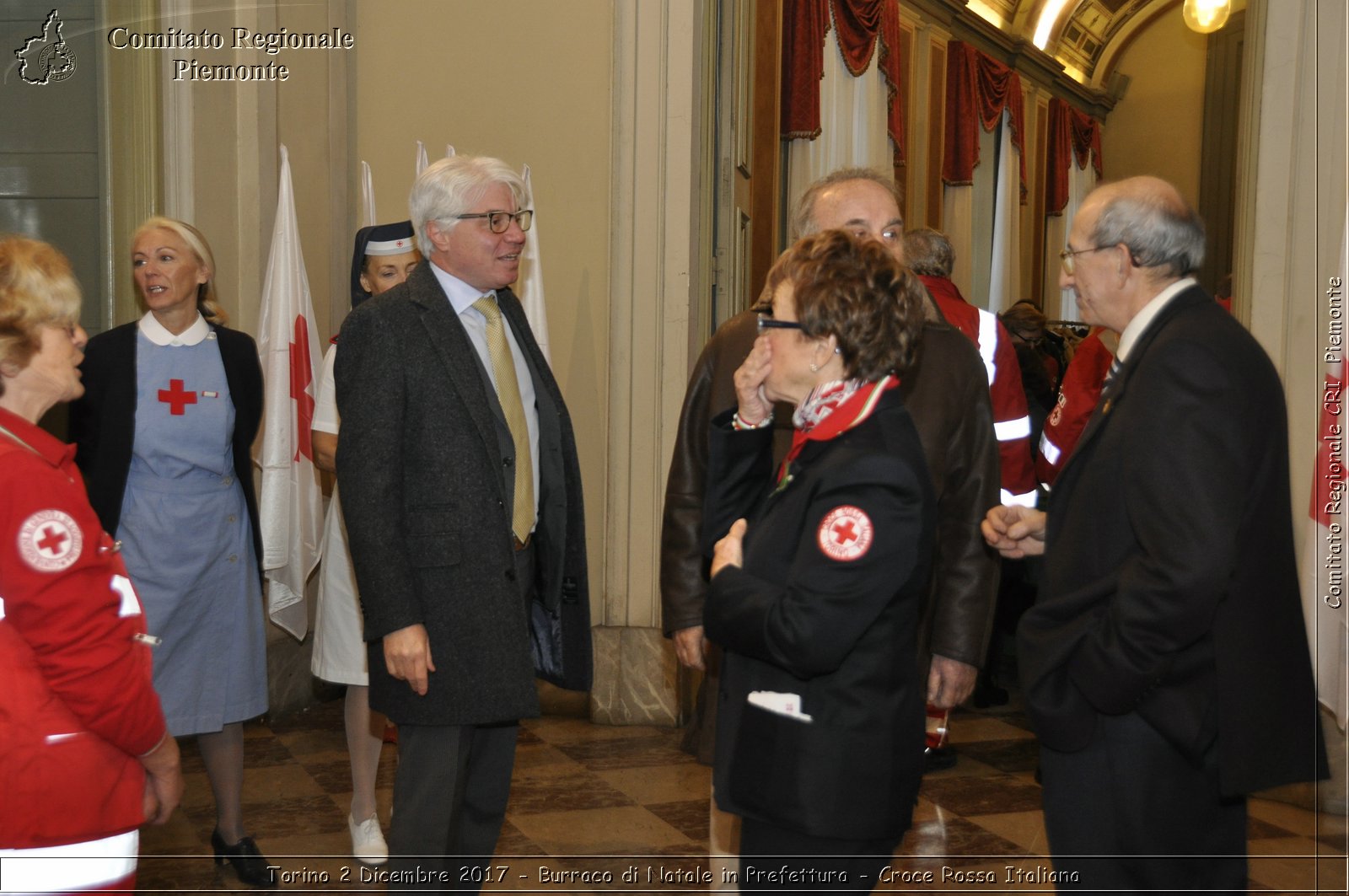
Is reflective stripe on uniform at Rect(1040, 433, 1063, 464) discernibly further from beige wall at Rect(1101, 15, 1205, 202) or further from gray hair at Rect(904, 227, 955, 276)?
beige wall at Rect(1101, 15, 1205, 202)

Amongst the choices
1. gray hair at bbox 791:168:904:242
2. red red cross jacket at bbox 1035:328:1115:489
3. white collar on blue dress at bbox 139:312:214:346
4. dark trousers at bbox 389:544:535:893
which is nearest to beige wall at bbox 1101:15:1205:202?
red red cross jacket at bbox 1035:328:1115:489

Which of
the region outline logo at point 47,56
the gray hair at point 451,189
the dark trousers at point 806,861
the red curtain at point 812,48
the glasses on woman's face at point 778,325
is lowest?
the dark trousers at point 806,861

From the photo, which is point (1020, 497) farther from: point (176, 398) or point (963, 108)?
point (963, 108)

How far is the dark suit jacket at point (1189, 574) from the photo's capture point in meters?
1.86

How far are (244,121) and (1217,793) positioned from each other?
13.2ft

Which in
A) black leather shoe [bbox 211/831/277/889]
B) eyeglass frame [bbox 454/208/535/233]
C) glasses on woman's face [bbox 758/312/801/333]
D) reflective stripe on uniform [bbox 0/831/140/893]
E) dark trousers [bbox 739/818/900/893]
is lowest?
black leather shoe [bbox 211/831/277/889]

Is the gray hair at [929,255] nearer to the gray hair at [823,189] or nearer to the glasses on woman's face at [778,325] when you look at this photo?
the gray hair at [823,189]

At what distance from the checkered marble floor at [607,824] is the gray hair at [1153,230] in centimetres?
169

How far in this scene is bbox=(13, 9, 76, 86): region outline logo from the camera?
4.37 metres

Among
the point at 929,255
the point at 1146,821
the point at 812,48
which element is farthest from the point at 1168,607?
the point at 812,48

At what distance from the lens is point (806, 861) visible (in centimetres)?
179

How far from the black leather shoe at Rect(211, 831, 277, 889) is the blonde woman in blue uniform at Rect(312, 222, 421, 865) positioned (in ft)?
0.80

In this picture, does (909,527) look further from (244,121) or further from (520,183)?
(244,121)

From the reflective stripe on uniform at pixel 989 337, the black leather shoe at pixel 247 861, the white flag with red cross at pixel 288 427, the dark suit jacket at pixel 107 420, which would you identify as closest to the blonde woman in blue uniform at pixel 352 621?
the black leather shoe at pixel 247 861
